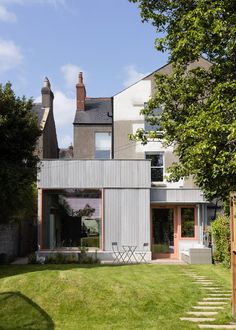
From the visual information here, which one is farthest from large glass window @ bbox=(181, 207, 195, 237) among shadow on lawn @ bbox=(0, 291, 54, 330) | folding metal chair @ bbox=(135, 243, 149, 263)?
shadow on lawn @ bbox=(0, 291, 54, 330)

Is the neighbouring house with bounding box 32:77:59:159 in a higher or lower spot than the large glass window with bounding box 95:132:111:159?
higher

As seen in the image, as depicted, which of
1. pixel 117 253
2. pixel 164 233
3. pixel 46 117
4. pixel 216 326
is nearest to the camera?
pixel 216 326

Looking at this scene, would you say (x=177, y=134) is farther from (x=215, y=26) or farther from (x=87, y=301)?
(x=87, y=301)

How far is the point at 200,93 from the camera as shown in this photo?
12.7 metres

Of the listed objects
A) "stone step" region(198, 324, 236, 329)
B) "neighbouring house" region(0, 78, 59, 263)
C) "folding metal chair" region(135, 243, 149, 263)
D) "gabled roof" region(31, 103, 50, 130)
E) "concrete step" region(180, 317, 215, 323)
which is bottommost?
"concrete step" region(180, 317, 215, 323)

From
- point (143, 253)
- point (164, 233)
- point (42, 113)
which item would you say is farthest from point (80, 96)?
point (143, 253)

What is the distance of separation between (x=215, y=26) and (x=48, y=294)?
7654 millimetres

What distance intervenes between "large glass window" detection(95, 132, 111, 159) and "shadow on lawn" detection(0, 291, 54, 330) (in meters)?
19.4

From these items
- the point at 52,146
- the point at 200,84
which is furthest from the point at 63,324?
the point at 52,146

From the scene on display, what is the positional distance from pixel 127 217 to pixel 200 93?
1411cm

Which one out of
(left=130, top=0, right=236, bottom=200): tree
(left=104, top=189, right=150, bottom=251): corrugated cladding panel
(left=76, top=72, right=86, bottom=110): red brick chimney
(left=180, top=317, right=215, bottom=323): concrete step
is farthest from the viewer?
(left=76, top=72, right=86, bottom=110): red brick chimney

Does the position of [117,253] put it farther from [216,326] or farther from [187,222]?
[216,326]

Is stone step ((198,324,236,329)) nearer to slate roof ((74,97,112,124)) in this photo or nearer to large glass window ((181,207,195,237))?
large glass window ((181,207,195,237))

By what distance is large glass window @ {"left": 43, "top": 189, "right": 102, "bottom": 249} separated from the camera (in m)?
26.0
